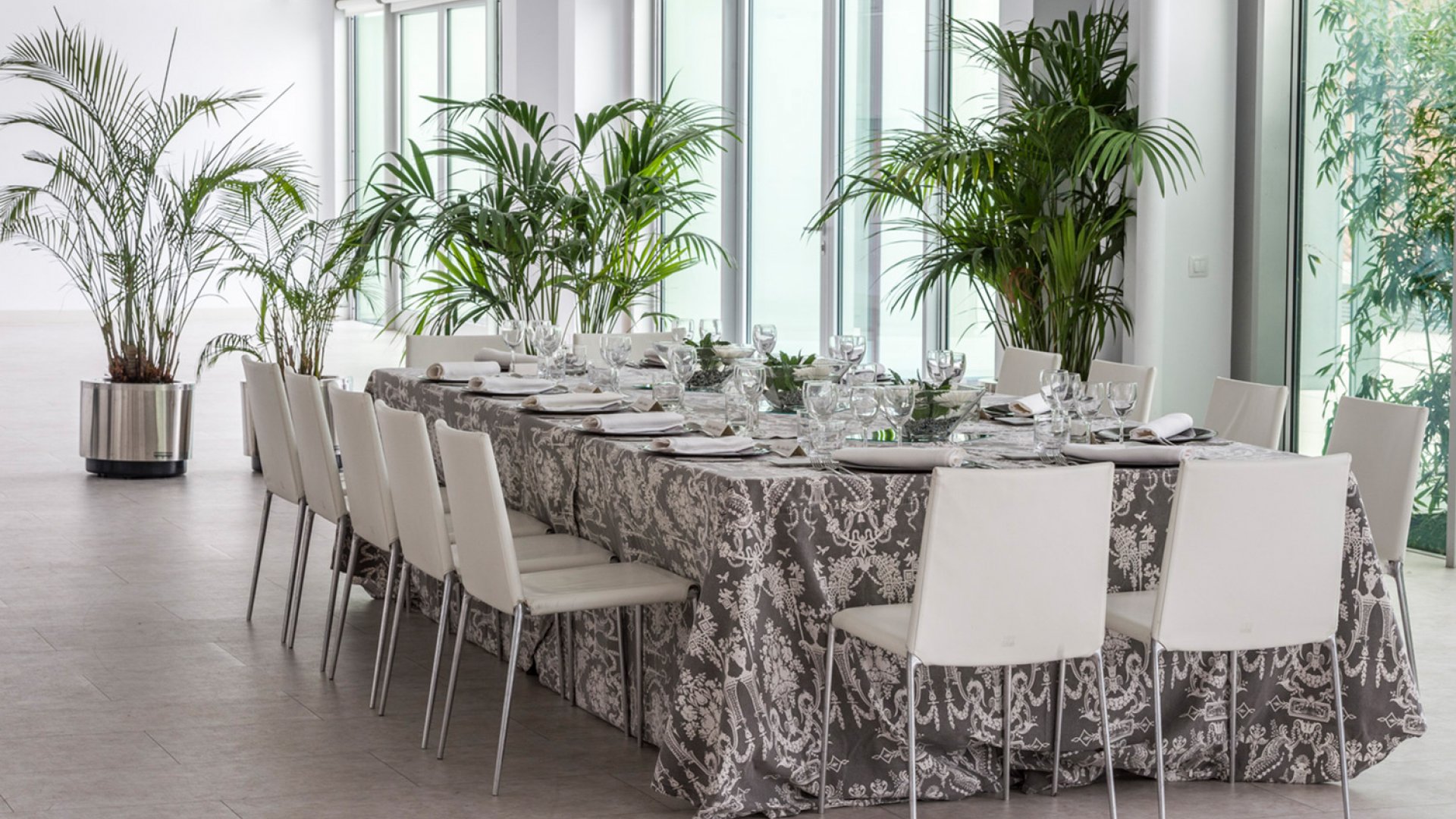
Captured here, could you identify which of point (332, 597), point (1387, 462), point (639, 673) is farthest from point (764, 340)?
point (1387, 462)

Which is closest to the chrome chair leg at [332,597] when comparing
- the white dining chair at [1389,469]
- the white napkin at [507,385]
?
the white napkin at [507,385]

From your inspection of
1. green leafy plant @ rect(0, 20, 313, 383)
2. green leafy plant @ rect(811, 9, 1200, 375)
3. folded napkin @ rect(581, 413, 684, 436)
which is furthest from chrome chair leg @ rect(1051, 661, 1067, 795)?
green leafy plant @ rect(0, 20, 313, 383)

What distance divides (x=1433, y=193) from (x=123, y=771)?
515 centimetres

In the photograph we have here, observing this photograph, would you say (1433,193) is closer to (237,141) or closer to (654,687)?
(654,687)

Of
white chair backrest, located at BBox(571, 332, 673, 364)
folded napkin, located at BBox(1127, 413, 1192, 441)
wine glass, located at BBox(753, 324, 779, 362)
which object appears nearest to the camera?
folded napkin, located at BBox(1127, 413, 1192, 441)

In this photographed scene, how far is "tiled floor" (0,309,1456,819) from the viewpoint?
3.65 m

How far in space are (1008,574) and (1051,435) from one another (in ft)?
2.68

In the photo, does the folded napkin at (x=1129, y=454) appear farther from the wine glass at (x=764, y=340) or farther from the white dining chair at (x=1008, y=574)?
the wine glass at (x=764, y=340)

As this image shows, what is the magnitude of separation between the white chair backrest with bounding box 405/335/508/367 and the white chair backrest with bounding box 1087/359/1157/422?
7.66ft

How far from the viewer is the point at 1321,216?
276 inches

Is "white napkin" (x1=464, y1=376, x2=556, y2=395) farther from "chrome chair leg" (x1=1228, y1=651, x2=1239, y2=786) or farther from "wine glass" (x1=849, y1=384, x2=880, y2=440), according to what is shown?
"chrome chair leg" (x1=1228, y1=651, x2=1239, y2=786)

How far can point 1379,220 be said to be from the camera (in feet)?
22.1

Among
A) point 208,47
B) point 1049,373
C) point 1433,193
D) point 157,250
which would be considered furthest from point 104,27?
point 1049,373

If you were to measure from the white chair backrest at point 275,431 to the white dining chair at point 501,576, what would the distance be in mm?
1366
